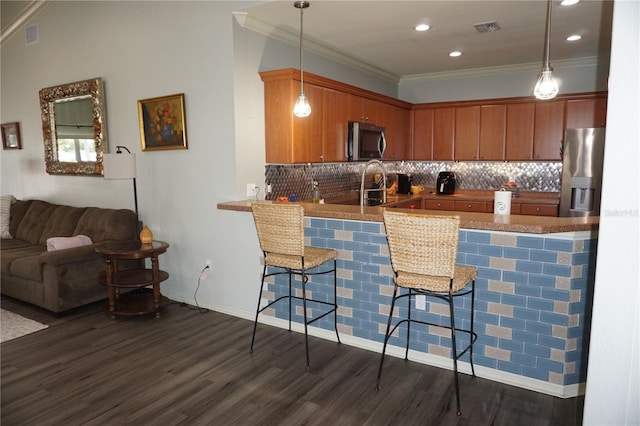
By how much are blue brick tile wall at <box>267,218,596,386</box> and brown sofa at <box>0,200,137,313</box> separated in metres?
2.65

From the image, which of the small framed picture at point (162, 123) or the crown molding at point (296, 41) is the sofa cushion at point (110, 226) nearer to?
the small framed picture at point (162, 123)

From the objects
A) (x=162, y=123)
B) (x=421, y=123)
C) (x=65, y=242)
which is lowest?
(x=65, y=242)

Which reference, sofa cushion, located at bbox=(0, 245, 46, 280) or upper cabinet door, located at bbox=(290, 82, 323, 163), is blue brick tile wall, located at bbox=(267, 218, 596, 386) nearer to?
upper cabinet door, located at bbox=(290, 82, 323, 163)

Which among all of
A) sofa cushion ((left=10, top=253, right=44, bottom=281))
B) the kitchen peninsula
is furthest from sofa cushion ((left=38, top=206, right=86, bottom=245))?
the kitchen peninsula

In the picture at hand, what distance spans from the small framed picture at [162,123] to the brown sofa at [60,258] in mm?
801

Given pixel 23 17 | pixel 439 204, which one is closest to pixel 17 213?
pixel 23 17

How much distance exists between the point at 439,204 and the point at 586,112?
2.09m

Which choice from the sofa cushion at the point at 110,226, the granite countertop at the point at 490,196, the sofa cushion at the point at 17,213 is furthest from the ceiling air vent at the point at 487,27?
the sofa cushion at the point at 17,213

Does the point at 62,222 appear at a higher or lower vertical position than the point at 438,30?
lower

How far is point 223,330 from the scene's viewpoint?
140 inches

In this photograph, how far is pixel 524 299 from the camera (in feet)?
8.57

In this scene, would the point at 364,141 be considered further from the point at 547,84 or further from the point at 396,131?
the point at 547,84

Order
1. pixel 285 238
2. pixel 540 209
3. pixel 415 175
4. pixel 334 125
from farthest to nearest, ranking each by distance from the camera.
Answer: pixel 415 175
pixel 540 209
pixel 334 125
pixel 285 238

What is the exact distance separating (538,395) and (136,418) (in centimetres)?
234
